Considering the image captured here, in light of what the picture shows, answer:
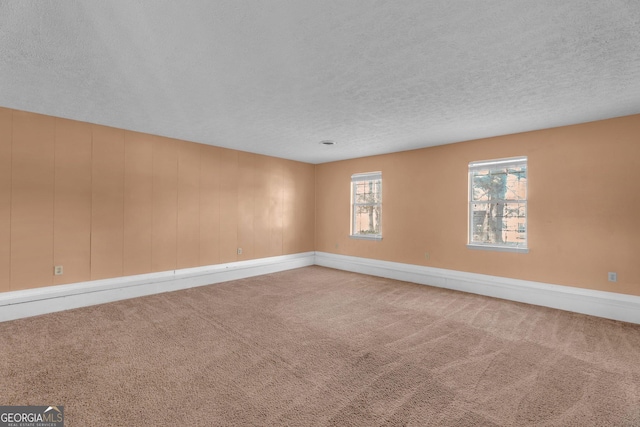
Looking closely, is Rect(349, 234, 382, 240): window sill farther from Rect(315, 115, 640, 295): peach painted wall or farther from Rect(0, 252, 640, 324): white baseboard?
Rect(0, 252, 640, 324): white baseboard

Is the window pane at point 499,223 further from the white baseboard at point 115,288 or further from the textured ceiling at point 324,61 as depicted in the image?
the white baseboard at point 115,288

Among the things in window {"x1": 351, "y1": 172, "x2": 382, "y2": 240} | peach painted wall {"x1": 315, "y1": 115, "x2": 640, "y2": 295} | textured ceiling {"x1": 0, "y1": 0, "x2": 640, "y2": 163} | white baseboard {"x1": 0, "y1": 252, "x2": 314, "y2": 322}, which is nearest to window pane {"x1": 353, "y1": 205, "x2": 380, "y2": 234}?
window {"x1": 351, "y1": 172, "x2": 382, "y2": 240}

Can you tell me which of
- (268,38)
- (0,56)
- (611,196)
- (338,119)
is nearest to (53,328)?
(0,56)

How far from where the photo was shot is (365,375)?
7.74 feet

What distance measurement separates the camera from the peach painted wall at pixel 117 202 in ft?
11.9

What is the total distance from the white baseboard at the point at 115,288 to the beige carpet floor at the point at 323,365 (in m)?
0.22

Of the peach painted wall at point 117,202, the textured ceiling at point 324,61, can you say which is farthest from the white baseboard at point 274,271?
the textured ceiling at point 324,61

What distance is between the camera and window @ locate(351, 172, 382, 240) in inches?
251

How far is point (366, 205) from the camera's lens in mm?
6629

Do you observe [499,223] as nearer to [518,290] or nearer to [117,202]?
[518,290]

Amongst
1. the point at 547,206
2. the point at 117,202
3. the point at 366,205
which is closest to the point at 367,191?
the point at 366,205

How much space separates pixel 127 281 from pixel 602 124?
24.1 ft

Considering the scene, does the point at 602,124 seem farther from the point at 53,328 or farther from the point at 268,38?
the point at 53,328

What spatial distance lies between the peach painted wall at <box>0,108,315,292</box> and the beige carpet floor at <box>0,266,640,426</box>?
32.4 inches
